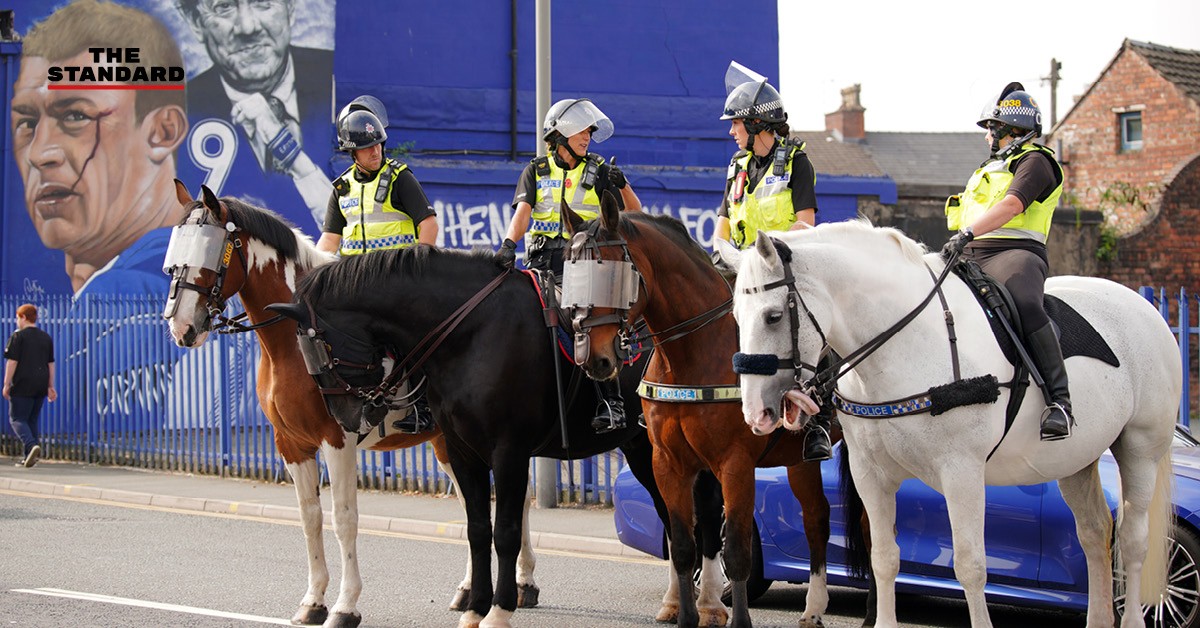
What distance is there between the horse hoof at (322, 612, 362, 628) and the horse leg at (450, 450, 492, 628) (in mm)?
639

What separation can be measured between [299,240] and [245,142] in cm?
1138

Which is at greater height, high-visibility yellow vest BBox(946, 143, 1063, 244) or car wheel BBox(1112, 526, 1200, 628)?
high-visibility yellow vest BBox(946, 143, 1063, 244)

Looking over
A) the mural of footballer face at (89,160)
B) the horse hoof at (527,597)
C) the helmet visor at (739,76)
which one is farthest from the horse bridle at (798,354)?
the mural of footballer face at (89,160)

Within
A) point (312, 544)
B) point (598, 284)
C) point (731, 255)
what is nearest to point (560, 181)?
point (598, 284)

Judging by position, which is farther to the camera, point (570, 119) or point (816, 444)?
point (570, 119)

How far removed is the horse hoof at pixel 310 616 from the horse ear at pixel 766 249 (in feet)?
12.0

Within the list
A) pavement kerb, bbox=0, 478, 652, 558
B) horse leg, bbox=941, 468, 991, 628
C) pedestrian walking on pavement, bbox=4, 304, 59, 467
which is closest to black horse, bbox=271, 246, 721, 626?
horse leg, bbox=941, 468, 991, 628

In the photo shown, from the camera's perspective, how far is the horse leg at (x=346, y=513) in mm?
6871

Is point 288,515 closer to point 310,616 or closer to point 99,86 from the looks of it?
point 310,616

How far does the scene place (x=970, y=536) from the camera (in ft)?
16.7

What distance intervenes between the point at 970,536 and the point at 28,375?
14.0 meters

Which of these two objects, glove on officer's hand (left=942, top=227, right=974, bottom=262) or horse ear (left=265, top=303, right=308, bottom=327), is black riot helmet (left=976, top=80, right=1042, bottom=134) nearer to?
glove on officer's hand (left=942, top=227, right=974, bottom=262)

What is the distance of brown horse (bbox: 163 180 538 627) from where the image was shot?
22.9 ft

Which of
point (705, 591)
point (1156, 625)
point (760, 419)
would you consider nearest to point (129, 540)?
point (705, 591)
